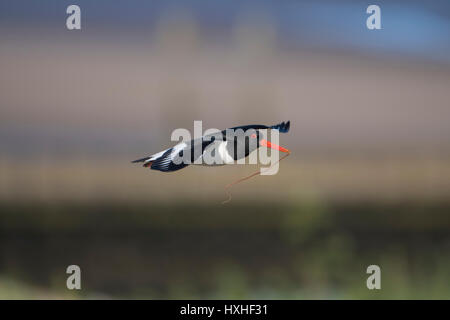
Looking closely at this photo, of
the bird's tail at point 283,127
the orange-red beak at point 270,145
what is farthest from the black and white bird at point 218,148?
the bird's tail at point 283,127

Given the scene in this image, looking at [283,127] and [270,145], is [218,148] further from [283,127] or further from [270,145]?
[283,127]

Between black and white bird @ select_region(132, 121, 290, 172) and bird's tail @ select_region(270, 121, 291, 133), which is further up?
bird's tail @ select_region(270, 121, 291, 133)

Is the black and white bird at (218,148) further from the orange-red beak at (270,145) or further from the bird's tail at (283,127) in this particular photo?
the bird's tail at (283,127)

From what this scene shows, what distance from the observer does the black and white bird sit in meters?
1.38

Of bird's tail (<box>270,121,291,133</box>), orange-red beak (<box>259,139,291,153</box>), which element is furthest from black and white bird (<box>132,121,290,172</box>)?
bird's tail (<box>270,121,291,133</box>)

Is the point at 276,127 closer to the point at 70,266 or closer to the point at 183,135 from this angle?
the point at 183,135

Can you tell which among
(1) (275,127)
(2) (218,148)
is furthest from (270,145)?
(2) (218,148)

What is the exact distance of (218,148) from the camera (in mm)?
1376

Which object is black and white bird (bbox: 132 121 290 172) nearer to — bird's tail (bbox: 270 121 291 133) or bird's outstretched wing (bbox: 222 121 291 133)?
bird's outstretched wing (bbox: 222 121 291 133)

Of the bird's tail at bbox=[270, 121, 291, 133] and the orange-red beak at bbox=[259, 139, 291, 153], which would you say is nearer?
the orange-red beak at bbox=[259, 139, 291, 153]
